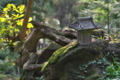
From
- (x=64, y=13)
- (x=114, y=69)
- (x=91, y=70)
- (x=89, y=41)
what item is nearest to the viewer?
(x=114, y=69)

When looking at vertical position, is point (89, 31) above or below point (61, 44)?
above

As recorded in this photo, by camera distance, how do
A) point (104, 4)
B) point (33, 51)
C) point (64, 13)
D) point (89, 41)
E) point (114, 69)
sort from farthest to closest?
point (64, 13) → point (104, 4) → point (33, 51) → point (89, 41) → point (114, 69)

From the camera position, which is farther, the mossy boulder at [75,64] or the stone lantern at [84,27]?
the stone lantern at [84,27]

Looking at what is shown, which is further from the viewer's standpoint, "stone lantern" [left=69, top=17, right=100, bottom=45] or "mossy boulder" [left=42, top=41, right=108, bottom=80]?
"stone lantern" [left=69, top=17, right=100, bottom=45]

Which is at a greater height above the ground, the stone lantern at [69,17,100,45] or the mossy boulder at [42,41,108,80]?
the stone lantern at [69,17,100,45]

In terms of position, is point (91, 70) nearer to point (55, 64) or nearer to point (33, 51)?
point (55, 64)

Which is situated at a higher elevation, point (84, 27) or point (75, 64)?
point (84, 27)

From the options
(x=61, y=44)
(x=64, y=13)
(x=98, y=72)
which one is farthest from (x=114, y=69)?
(x=64, y=13)

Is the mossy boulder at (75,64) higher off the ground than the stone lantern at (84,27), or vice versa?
the stone lantern at (84,27)

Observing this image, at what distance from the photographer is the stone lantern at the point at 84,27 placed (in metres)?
5.00

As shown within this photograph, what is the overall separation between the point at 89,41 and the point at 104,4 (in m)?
4.60

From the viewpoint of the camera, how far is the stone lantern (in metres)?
5.00

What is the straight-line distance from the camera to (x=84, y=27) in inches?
195

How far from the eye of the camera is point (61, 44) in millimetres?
6449
